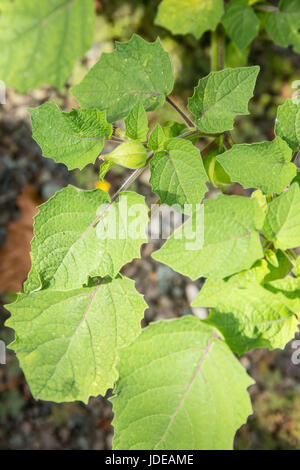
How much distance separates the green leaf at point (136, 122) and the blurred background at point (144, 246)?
0.96 metres

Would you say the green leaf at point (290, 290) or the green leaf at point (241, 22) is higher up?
the green leaf at point (241, 22)

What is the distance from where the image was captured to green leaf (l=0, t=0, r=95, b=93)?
56.6 inches

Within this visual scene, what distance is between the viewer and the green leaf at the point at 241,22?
4.26ft

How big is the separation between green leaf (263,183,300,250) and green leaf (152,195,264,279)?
23 mm

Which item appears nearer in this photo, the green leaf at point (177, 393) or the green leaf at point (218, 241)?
the green leaf at point (218, 241)


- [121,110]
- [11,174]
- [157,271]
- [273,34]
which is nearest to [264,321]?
[121,110]

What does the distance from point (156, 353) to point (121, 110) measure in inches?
22.9

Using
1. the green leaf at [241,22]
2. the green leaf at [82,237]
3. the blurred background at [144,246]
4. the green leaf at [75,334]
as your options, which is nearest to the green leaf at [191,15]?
the green leaf at [241,22]

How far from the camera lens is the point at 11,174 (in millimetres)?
2047

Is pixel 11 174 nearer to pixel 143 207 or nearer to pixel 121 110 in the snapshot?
pixel 121 110

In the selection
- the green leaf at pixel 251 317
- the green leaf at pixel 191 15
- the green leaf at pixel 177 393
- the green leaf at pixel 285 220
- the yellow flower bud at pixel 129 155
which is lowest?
the green leaf at pixel 177 393

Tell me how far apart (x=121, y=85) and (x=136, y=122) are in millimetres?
173

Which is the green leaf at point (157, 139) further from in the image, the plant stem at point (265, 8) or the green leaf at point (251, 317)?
the plant stem at point (265, 8)

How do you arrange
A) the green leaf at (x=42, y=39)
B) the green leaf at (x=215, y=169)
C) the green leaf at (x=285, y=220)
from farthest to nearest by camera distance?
the green leaf at (x=42, y=39) → the green leaf at (x=215, y=169) → the green leaf at (x=285, y=220)
